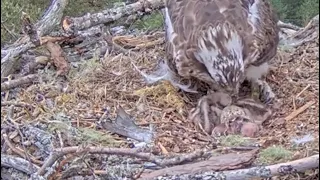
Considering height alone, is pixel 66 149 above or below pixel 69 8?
above

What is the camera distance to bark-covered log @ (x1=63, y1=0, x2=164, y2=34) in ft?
19.6

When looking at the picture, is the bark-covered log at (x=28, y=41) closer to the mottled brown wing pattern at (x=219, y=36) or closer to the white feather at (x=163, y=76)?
the white feather at (x=163, y=76)

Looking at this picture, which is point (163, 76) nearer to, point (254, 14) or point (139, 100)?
point (139, 100)

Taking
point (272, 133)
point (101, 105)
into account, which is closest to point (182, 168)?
point (272, 133)

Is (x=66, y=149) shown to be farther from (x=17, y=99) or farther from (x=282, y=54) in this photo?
(x=282, y=54)

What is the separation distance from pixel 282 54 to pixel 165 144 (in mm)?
1365

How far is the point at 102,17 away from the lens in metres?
6.05

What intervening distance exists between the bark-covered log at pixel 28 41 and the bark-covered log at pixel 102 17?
0.27 metres

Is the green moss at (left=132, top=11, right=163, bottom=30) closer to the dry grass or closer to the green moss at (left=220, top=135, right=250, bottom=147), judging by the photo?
the dry grass

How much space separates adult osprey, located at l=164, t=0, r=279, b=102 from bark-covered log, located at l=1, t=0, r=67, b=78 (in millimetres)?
731

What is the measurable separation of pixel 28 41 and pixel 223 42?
1.22 meters

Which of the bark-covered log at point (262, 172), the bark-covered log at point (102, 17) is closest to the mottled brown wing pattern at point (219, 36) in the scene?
the bark-covered log at point (102, 17)

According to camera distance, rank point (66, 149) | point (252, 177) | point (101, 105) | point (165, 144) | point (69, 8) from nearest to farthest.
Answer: point (252, 177), point (66, 149), point (165, 144), point (101, 105), point (69, 8)

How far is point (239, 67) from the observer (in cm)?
500
